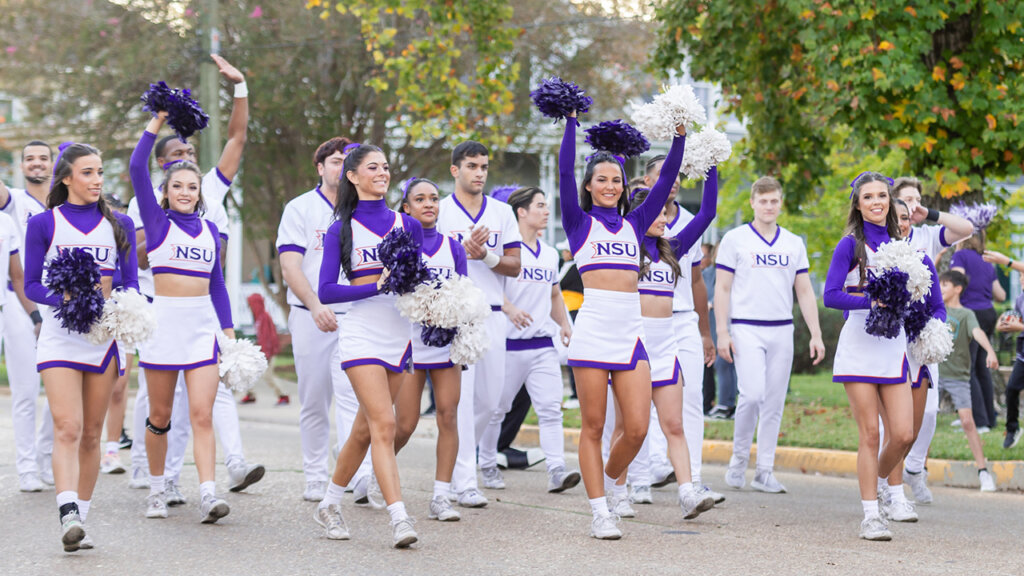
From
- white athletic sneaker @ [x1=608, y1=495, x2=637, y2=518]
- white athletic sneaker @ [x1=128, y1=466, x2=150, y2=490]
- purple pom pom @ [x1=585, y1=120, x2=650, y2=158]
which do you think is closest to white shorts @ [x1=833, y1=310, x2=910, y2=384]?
white athletic sneaker @ [x1=608, y1=495, x2=637, y2=518]

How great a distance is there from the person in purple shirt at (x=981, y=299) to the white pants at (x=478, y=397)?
4928 mm

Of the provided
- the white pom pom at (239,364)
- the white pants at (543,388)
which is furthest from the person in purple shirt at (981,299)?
the white pom pom at (239,364)

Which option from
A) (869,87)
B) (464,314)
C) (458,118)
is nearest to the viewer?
(464,314)

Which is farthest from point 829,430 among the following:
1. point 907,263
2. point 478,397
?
point 907,263

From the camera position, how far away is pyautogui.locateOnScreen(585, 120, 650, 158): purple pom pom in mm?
7191

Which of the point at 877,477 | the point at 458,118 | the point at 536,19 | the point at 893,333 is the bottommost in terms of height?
the point at 877,477

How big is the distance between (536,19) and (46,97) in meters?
8.05

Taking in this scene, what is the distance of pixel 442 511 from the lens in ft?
24.7

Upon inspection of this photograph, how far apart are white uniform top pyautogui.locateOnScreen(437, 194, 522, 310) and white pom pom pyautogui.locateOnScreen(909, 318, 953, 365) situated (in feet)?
8.41

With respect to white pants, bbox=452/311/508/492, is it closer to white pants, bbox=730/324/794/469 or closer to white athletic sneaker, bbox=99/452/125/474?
white pants, bbox=730/324/794/469

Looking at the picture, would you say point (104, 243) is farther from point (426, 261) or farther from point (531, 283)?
point (531, 283)

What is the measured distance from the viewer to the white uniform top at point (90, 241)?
6805 mm

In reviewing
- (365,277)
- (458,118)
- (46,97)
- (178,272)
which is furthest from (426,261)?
(46,97)

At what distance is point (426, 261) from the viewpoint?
6.98 metres
